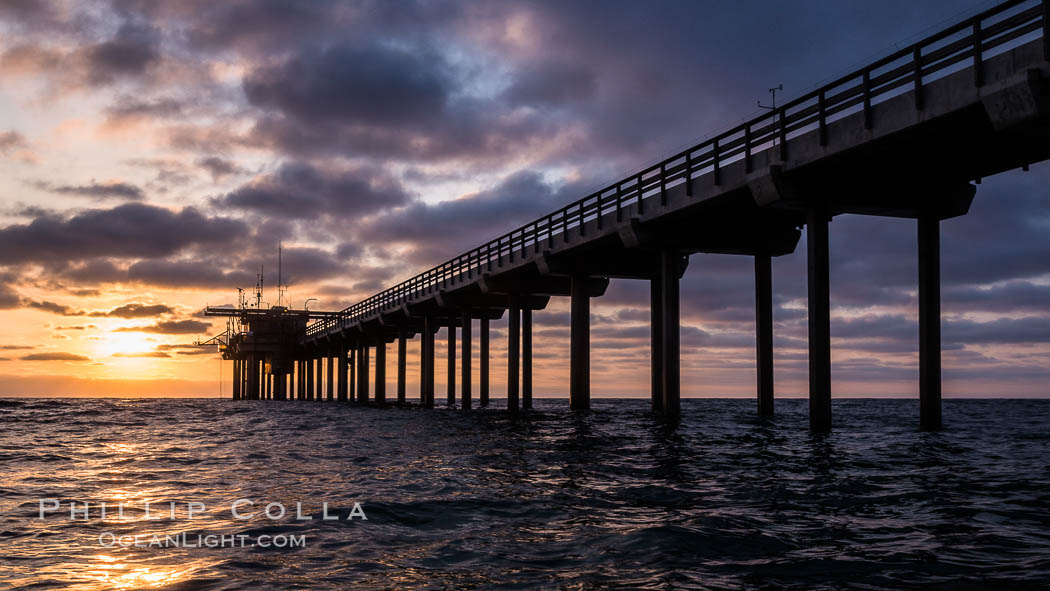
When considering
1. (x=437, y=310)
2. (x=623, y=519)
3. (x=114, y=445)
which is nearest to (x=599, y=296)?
(x=437, y=310)

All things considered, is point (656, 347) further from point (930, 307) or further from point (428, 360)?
point (428, 360)

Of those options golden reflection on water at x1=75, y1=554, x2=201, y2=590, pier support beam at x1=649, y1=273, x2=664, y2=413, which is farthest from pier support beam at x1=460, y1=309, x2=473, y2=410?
golden reflection on water at x1=75, y1=554, x2=201, y2=590

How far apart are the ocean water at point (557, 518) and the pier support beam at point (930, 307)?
15.0 ft

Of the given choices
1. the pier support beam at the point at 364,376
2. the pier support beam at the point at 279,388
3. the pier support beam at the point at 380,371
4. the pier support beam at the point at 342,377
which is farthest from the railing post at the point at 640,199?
the pier support beam at the point at 279,388

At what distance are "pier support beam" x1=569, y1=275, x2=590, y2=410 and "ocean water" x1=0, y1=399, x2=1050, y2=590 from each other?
16.5 meters

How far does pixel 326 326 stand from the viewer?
8131 centimetres

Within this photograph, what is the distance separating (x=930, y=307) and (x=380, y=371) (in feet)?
158

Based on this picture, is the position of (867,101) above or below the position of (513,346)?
above

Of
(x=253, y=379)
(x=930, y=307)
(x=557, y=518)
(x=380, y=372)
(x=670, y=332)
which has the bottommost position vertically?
(x=253, y=379)

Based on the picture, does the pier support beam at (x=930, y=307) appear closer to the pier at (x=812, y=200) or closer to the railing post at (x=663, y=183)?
the pier at (x=812, y=200)

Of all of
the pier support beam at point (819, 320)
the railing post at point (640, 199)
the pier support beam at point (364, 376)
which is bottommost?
the pier support beam at point (364, 376)

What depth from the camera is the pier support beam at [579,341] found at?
3506cm

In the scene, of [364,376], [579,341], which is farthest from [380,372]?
[579,341]

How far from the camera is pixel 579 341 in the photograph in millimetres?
35062
